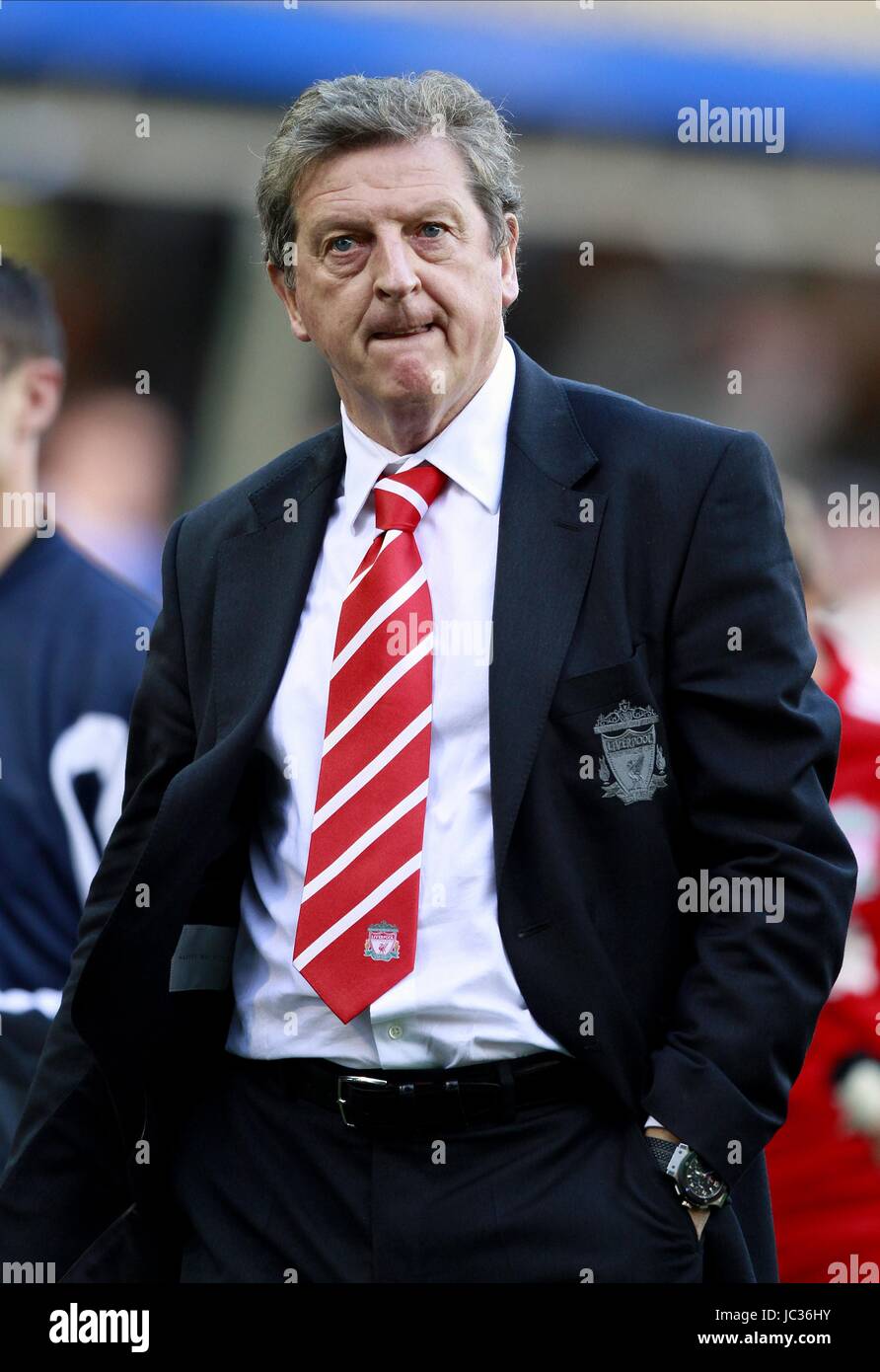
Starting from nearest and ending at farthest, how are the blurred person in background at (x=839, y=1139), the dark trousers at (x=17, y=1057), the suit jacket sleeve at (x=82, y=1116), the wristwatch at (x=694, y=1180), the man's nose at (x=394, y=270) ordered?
the wristwatch at (x=694, y=1180), the man's nose at (x=394, y=270), the suit jacket sleeve at (x=82, y=1116), the blurred person in background at (x=839, y=1139), the dark trousers at (x=17, y=1057)

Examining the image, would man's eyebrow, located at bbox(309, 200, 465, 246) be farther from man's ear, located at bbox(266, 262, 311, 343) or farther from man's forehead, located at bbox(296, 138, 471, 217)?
man's ear, located at bbox(266, 262, 311, 343)

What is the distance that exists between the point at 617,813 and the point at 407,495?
534 millimetres

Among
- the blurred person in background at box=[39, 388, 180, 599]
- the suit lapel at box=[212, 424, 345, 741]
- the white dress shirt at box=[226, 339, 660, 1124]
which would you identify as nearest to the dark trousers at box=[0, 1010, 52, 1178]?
the blurred person in background at box=[39, 388, 180, 599]

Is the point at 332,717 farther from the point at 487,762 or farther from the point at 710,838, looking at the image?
the point at 710,838

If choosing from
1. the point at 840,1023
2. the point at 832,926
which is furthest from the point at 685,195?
the point at 832,926

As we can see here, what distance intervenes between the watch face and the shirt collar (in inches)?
34.7

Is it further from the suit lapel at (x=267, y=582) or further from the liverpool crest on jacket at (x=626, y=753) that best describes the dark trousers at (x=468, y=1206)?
the suit lapel at (x=267, y=582)

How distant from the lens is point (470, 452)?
7.67 ft

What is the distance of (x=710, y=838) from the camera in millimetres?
2146

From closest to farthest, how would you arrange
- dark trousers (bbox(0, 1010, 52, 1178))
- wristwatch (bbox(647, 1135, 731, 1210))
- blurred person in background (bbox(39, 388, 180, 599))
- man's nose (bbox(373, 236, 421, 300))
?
wristwatch (bbox(647, 1135, 731, 1210)), man's nose (bbox(373, 236, 421, 300)), dark trousers (bbox(0, 1010, 52, 1178)), blurred person in background (bbox(39, 388, 180, 599))

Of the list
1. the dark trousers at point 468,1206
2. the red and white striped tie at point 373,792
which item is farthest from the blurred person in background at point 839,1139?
the red and white striped tie at point 373,792

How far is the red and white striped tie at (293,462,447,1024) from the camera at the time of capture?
213 centimetres

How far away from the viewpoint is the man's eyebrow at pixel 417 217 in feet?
7.57

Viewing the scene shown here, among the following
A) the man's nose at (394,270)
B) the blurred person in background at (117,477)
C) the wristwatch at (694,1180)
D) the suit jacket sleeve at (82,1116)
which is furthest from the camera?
the blurred person in background at (117,477)
